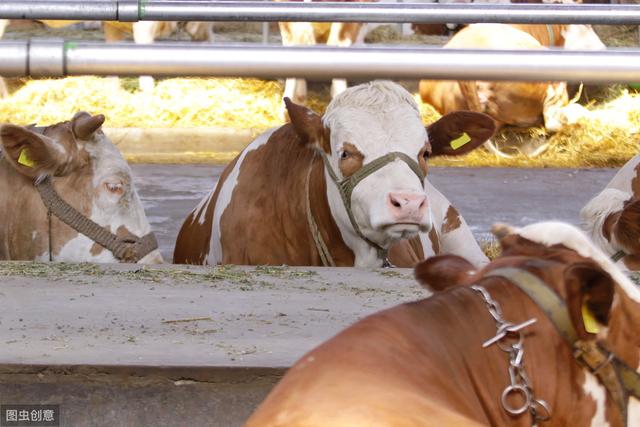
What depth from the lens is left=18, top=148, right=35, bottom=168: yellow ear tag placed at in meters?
5.75

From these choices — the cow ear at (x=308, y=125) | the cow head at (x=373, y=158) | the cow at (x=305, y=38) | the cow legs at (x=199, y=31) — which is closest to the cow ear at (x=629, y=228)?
the cow head at (x=373, y=158)

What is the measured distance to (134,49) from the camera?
3.40m

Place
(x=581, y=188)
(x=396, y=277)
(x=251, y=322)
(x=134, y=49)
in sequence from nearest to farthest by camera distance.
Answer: (x=134, y=49) < (x=251, y=322) < (x=396, y=277) < (x=581, y=188)

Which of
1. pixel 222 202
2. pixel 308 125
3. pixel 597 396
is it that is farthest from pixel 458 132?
pixel 597 396

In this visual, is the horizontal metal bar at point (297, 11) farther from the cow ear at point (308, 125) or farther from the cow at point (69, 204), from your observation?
the cow at point (69, 204)

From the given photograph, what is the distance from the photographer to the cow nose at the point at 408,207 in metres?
5.13

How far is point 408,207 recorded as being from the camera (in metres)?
5.12

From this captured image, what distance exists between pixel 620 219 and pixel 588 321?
352 centimetres

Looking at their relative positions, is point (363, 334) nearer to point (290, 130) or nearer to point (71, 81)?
point (290, 130)

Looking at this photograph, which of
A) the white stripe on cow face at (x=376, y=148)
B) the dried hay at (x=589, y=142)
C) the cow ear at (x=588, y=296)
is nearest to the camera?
the cow ear at (x=588, y=296)

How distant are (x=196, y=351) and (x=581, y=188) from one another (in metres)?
8.50

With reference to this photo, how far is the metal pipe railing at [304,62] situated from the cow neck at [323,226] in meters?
2.31

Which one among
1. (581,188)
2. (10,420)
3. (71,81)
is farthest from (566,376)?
(71,81)

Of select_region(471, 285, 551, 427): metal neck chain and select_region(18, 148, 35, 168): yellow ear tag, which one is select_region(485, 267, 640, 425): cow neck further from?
select_region(18, 148, 35, 168): yellow ear tag
